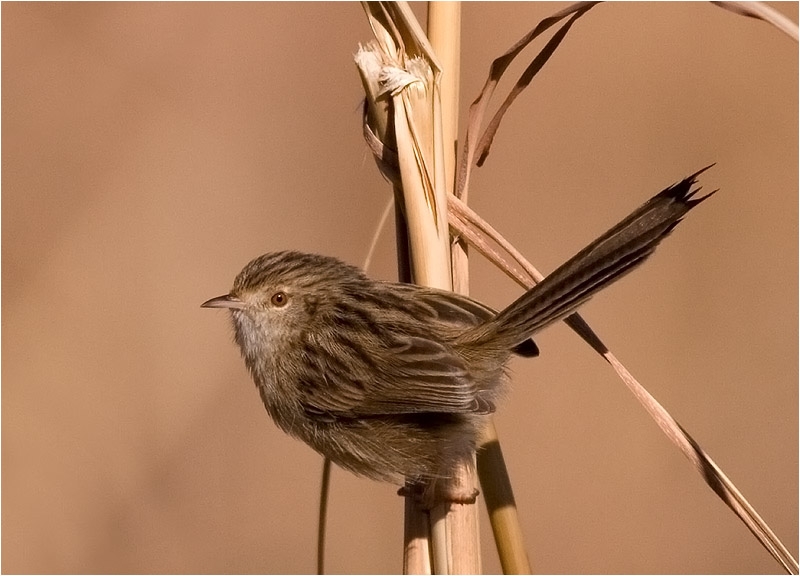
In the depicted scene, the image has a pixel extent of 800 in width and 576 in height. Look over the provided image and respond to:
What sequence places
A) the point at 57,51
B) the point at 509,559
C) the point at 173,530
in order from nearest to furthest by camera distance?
the point at 509,559
the point at 173,530
the point at 57,51

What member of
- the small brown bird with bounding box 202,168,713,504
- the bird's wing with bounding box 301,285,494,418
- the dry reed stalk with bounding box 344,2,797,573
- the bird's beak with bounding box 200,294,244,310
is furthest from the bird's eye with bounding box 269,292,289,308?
the dry reed stalk with bounding box 344,2,797,573

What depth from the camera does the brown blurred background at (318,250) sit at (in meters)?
4.16

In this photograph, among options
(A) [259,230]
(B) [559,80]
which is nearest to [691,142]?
(B) [559,80]

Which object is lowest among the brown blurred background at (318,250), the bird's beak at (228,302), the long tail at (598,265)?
the long tail at (598,265)

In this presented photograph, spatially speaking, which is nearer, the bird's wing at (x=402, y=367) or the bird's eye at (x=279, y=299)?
the bird's wing at (x=402, y=367)

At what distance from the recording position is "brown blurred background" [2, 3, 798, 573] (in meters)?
4.16

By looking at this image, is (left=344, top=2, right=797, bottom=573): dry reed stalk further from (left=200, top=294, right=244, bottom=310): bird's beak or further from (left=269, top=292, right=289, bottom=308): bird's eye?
(left=200, top=294, right=244, bottom=310): bird's beak

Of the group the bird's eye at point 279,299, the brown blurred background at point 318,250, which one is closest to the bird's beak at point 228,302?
the bird's eye at point 279,299

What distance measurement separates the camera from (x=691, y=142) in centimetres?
421

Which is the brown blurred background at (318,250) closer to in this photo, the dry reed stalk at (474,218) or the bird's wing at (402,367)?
the bird's wing at (402,367)

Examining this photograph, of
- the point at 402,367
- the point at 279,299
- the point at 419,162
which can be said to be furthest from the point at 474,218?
the point at 279,299

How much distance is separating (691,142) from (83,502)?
330 cm

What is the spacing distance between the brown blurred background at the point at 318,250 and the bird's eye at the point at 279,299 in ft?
4.70

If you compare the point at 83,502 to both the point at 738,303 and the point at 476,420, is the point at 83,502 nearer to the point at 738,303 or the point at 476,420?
the point at 476,420
